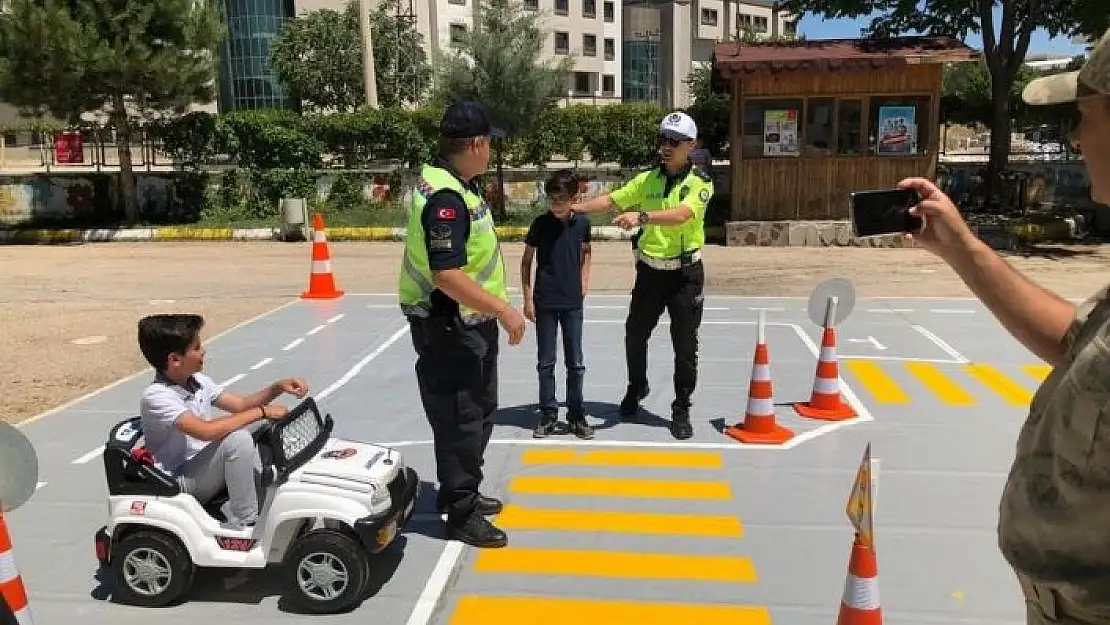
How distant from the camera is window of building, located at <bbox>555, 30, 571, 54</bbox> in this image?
221 ft

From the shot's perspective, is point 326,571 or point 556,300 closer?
point 326,571

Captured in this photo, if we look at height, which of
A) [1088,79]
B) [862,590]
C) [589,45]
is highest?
[589,45]

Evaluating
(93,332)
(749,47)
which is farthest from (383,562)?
(749,47)

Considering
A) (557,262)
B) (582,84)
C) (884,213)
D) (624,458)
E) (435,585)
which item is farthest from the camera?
(582,84)

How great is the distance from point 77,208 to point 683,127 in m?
21.7

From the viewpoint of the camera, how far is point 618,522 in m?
4.77

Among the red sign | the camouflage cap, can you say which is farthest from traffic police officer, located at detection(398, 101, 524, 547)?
the red sign

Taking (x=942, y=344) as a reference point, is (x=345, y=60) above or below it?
above

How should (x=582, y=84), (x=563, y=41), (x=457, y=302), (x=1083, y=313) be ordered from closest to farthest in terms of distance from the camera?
(x=1083, y=313) < (x=457, y=302) < (x=563, y=41) < (x=582, y=84)

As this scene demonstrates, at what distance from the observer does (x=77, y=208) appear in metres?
22.9

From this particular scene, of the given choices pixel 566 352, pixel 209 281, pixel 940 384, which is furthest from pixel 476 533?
pixel 209 281

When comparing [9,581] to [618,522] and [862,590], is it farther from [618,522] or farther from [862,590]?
[862,590]

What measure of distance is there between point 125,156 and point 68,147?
2.66 m

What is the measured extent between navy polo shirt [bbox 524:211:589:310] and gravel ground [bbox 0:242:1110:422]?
4286 mm
